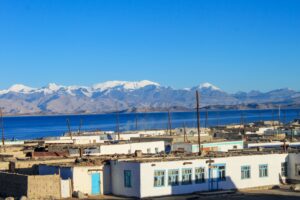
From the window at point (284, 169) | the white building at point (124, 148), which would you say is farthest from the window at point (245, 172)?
the white building at point (124, 148)

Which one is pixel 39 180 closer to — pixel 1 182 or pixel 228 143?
pixel 1 182

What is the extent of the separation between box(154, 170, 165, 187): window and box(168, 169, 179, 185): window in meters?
0.43

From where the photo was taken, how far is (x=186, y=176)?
131ft

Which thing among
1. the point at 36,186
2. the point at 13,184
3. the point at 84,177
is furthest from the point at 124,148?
the point at 36,186

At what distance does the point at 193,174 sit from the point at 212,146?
1756 cm

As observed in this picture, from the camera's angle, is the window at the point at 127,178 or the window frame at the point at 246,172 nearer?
the window at the point at 127,178

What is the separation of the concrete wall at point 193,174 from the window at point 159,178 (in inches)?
7.2

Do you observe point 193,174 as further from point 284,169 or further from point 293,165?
point 293,165

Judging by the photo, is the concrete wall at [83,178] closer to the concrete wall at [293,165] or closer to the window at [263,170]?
the window at [263,170]

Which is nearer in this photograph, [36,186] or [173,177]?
[36,186]

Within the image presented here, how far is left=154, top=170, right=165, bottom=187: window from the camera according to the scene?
38750 millimetres

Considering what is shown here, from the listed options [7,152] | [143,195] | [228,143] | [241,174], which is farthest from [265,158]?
[7,152]

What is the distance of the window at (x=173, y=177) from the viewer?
39.3 metres

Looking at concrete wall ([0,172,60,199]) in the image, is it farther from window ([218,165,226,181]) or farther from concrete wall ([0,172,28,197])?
window ([218,165,226,181])
